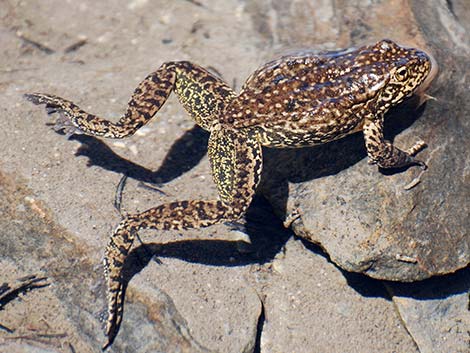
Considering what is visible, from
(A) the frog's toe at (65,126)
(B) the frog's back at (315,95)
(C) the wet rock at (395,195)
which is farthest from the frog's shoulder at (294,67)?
(A) the frog's toe at (65,126)

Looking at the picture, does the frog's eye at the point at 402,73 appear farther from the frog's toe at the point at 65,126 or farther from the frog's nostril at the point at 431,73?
the frog's toe at the point at 65,126

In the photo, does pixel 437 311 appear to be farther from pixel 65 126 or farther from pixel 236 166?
pixel 65 126

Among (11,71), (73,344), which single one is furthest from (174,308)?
(11,71)

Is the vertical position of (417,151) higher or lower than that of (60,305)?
higher

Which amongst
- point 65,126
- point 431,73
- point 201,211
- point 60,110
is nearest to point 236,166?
point 201,211

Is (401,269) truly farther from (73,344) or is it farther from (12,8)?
(12,8)

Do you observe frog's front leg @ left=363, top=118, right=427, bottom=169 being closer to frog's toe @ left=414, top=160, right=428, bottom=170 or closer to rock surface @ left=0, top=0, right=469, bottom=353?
frog's toe @ left=414, top=160, right=428, bottom=170
